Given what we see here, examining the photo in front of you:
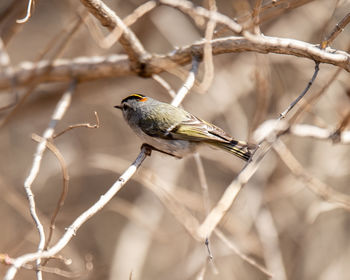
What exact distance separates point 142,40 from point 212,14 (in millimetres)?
2978

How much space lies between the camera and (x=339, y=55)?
8.10 feet

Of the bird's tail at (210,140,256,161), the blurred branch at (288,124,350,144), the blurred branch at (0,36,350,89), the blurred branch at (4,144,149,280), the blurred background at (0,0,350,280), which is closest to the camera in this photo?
the blurred branch at (4,144,149,280)

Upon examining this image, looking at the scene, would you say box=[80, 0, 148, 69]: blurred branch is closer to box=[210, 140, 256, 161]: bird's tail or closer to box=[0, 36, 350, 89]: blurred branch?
box=[0, 36, 350, 89]: blurred branch

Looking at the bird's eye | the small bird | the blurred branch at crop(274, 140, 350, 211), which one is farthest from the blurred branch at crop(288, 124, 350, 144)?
the bird's eye

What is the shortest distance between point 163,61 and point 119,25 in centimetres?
51

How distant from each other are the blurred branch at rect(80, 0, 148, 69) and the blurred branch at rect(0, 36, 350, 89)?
0.09m

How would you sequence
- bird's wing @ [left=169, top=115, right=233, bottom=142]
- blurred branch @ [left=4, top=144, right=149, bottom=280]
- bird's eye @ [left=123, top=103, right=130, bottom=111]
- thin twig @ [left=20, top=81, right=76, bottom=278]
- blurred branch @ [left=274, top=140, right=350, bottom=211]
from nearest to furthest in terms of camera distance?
blurred branch @ [left=4, top=144, right=149, bottom=280], thin twig @ [left=20, top=81, right=76, bottom=278], blurred branch @ [left=274, top=140, right=350, bottom=211], bird's wing @ [left=169, top=115, right=233, bottom=142], bird's eye @ [left=123, top=103, right=130, bottom=111]

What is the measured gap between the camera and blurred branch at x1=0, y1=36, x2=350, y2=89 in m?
2.52

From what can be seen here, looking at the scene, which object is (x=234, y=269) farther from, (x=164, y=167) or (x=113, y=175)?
(x=113, y=175)

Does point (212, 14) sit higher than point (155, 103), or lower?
lower

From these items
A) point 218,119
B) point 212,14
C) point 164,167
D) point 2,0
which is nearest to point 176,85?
point 218,119

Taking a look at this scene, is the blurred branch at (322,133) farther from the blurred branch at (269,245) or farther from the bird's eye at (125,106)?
the blurred branch at (269,245)

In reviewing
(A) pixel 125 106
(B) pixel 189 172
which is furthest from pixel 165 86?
(B) pixel 189 172

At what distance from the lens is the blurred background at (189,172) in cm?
462
